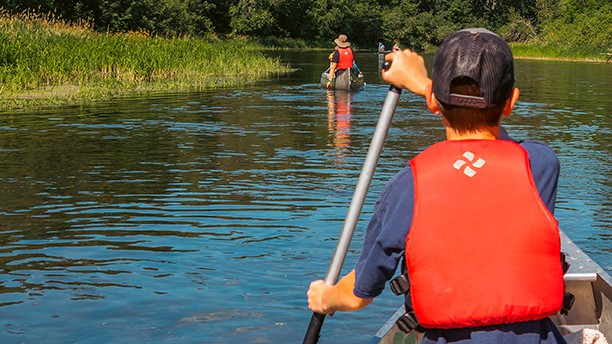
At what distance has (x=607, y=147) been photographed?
16.0 m

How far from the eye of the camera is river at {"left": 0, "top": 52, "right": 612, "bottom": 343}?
6.42 m

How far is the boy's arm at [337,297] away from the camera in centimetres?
302

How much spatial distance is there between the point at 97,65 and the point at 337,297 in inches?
969

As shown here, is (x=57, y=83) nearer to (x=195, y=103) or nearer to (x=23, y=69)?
(x=23, y=69)

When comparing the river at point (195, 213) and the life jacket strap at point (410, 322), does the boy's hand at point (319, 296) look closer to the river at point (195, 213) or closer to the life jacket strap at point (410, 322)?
the life jacket strap at point (410, 322)

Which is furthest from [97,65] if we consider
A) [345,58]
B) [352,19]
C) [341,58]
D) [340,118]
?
[352,19]

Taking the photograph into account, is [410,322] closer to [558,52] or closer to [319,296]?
[319,296]

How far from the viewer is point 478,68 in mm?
2762

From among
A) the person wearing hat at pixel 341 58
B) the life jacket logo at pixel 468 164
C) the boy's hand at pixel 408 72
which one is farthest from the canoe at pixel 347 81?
the life jacket logo at pixel 468 164

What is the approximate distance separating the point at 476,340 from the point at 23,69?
2215cm

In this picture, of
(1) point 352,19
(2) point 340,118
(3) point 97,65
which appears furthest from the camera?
(1) point 352,19

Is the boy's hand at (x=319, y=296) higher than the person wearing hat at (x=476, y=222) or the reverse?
the reverse

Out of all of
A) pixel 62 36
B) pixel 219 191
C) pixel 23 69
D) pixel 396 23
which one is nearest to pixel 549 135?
pixel 219 191

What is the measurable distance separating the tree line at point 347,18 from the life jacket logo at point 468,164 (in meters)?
43.0
